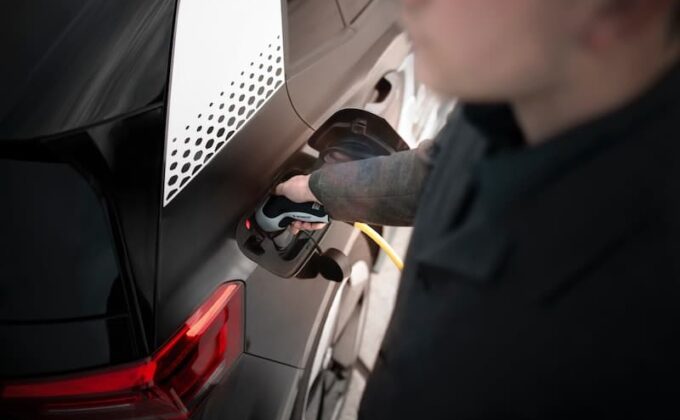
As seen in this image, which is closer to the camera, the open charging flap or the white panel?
the white panel

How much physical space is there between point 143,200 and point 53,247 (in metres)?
0.13

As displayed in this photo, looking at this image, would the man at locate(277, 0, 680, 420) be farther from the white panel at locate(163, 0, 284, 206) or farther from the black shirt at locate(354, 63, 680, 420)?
the white panel at locate(163, 0, 284, 206)

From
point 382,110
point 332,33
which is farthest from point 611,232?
point 382,110

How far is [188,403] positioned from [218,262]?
23 centimetres

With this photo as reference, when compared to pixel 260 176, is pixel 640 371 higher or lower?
lower

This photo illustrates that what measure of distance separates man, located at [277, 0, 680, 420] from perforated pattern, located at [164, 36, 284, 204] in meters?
0.37

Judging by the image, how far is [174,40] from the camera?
2.16 ft

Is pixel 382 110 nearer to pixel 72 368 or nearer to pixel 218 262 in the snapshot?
pixel 218 262

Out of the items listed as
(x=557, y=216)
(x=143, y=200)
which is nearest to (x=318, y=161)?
(x=143, y=200)

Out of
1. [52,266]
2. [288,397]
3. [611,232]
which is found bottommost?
[288,397]

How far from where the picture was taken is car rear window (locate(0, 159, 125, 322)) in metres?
0.64

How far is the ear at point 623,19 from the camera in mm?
340

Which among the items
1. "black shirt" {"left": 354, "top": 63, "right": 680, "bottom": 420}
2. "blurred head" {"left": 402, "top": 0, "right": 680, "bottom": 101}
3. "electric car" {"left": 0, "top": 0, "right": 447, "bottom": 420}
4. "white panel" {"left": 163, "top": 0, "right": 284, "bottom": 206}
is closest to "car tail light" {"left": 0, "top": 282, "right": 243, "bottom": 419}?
"electric car" {"left": 0, "top": 0, "right": 447, "bottom": 420}

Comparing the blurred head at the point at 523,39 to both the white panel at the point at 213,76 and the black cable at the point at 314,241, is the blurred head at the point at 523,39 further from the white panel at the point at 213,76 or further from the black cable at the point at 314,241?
the black cable at the point at 314,241
